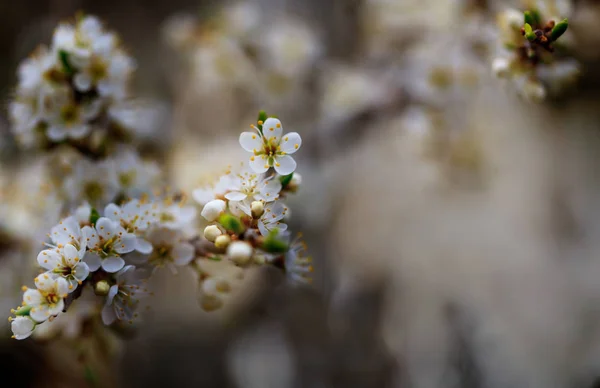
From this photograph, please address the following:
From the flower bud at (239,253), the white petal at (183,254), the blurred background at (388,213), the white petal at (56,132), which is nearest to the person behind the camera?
the flower bud at (239,253)

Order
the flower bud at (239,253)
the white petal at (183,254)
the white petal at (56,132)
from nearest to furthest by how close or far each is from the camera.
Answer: the flower bud at (239,253), the white petal at (183,254), the white petal at (56,132)

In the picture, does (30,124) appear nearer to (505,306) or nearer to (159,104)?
(159,104)

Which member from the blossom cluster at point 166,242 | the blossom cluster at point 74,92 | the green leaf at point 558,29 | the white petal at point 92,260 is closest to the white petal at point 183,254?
the blossom cluster at point 166,242

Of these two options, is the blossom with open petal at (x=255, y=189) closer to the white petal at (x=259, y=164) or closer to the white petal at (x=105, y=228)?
the white petal at (x=259, y=164)

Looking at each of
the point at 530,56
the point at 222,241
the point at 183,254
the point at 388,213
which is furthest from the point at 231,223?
the point at 388,213

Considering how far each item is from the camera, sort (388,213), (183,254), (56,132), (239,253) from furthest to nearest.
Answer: (388,213), (56,132), (183,254), (239,253)

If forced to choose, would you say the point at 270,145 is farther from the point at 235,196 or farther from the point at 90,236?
the point at 90,236

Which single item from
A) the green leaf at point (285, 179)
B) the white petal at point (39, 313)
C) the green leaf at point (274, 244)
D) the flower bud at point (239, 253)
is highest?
the green leaf at point (285, 179)
